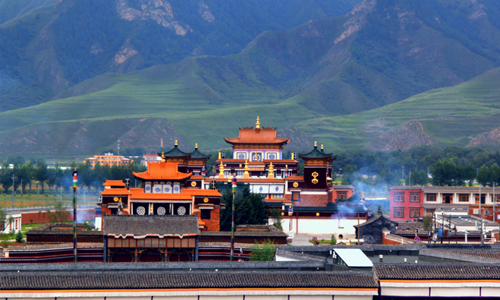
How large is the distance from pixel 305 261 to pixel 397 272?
656 cm

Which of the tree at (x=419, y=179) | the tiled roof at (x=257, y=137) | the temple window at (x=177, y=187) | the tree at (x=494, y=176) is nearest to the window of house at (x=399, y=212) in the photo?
the tiled roof at (x=257, y=137)

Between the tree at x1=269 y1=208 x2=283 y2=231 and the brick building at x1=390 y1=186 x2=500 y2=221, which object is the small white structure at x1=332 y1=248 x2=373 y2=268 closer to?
the tree at x1=269 y1=208 x2=283 y2=231

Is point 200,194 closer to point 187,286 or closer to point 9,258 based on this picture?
point 9,258

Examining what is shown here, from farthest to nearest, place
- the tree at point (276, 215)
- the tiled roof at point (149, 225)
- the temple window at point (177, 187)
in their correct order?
1. the tree at point (276, 215)
2. the temple window at point (177, 187)
3. the tiled roof at point (149, 225)

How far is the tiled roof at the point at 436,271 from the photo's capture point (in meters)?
42.5

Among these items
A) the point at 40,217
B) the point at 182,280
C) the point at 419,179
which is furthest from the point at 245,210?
the point at 419,179

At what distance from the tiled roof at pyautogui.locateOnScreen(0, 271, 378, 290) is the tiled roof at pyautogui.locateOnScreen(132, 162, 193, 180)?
136 feet

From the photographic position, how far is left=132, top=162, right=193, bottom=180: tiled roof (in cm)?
8394

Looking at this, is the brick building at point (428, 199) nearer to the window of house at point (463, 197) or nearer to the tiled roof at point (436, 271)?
the window of house at point (463, 197)

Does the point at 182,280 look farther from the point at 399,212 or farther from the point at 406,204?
the point at 399,212

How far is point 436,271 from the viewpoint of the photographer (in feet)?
141

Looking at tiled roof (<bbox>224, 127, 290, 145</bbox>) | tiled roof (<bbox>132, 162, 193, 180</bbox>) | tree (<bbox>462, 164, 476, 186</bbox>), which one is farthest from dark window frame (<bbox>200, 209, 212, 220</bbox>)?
tree (<bbox>462, 164, 476, 186</bbox>)

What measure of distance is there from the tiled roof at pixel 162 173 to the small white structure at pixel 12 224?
21.8 metres

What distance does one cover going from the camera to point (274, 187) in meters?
109
